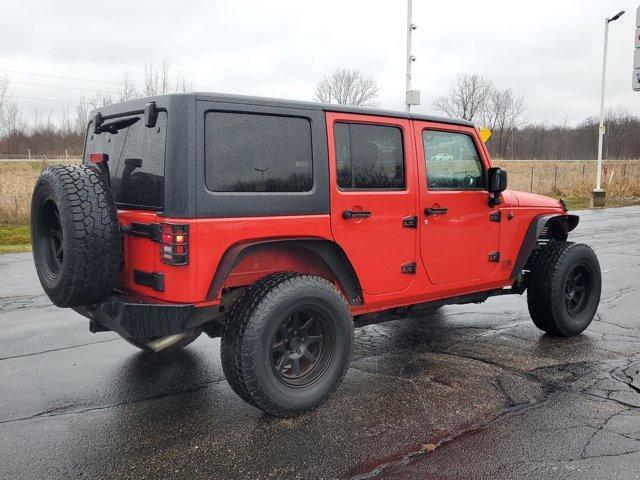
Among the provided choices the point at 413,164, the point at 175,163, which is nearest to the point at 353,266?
the point at 413,164

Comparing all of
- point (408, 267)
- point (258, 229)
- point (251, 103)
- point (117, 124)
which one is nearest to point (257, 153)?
point (251, 103)

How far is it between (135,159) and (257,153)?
78 centimetres

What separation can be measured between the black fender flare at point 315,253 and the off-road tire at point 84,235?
62 cm

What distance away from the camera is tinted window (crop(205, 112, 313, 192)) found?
3449 millimetres

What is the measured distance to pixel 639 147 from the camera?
228 ft

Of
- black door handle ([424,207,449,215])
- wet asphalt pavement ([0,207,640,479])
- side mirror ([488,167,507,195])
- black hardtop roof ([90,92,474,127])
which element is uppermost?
black hardtop roof ([90,92,474,127])

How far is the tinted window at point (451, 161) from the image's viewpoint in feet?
14.9

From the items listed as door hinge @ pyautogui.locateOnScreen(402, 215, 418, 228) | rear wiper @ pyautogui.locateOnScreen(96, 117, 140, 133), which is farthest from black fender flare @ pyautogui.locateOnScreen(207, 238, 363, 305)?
rear wiper @ pyautogui.locateOnScreen(96, 117, 140, 133)

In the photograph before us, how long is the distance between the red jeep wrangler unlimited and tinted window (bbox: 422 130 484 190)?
2cm

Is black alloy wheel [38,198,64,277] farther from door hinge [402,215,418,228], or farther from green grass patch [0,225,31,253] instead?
green grass patch [0,225,31,253]

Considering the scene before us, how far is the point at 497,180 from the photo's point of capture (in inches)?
189

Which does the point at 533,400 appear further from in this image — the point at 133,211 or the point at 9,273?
the point at 9,273

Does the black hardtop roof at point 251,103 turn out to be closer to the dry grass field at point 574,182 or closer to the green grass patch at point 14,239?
the green grass patch at point 14,239

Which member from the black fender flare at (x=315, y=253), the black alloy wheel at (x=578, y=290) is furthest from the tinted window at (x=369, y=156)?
the black alloy wheel at (x=578, y=290)
